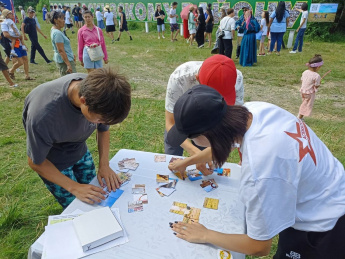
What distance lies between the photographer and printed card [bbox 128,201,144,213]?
139 centimetres

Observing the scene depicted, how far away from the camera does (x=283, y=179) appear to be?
0.92m

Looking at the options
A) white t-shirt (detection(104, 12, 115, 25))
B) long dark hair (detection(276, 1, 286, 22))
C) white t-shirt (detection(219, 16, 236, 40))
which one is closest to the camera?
white t-shirt (detection(219, 16, 236, 40))

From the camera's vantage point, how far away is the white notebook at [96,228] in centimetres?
116

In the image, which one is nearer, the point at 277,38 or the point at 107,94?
the point at 107,94

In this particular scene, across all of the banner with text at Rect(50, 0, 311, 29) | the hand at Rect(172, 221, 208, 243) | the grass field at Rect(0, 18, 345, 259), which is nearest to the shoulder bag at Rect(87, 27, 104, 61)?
the grass field at Rect(0, 18, 345, 259)

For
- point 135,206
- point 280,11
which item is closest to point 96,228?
point 135,206

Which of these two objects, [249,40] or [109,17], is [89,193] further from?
[109,17]

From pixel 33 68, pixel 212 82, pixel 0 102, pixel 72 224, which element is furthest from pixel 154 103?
pixel 33 68

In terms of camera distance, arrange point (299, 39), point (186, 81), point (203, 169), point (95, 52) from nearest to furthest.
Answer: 1. point (203, 169)
2. point (186, 81)
3. point (95, 52)
4. point (299, 39)

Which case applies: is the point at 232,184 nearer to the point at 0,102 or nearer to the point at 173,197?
the point at 173,197

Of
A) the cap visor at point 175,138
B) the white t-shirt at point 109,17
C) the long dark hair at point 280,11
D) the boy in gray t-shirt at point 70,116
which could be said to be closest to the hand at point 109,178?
the boy in gray t-shirt at point 70,116

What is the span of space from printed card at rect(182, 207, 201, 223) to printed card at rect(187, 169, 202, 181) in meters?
0.27

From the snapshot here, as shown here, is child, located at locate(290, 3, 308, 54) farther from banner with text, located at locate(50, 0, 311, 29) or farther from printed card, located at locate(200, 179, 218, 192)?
printed card, located at locate(200, 179, 218, 192)

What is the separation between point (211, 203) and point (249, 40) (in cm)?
658
